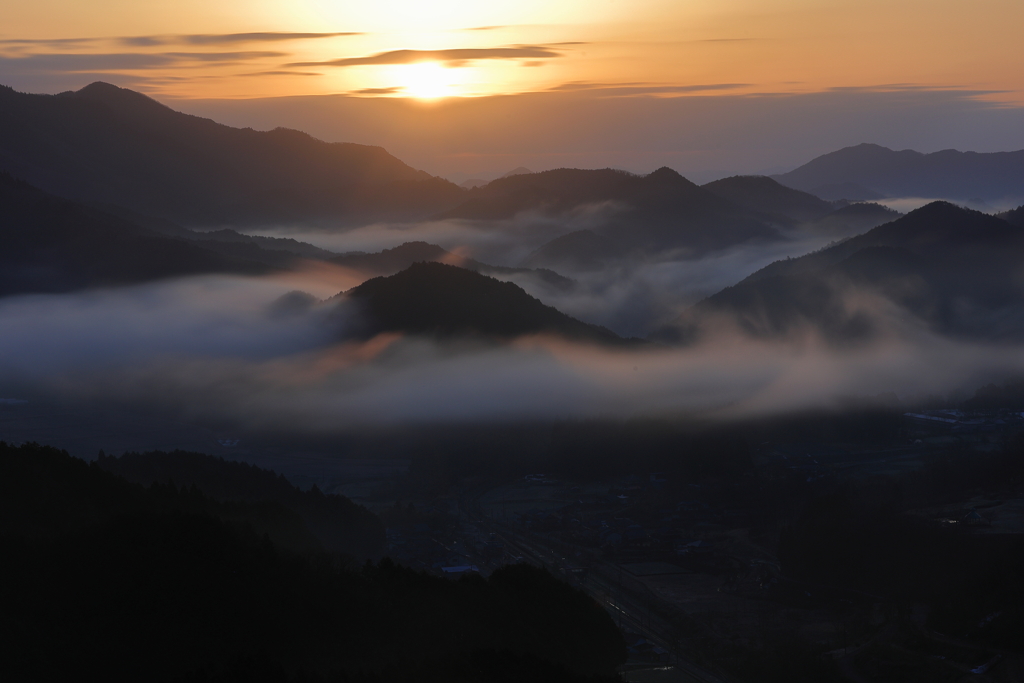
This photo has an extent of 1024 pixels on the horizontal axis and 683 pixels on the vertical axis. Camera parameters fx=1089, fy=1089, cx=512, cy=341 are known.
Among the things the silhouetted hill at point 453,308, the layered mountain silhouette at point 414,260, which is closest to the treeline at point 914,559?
the silhouetted hill at point 453,308

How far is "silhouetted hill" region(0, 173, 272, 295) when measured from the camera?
106500 millimetres

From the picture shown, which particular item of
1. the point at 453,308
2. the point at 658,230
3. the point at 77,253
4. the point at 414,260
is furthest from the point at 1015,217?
the point at 77,253

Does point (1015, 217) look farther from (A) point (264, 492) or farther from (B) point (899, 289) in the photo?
(A) point (264, 492)

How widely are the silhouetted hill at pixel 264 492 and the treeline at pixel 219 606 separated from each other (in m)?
8.62

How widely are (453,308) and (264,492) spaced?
32.3m

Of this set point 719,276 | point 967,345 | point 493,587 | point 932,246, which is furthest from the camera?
point 719,276

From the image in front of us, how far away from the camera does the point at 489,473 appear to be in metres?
55.4

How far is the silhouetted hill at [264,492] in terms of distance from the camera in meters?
37.1

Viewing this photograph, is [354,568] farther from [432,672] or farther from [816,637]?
[816,637]

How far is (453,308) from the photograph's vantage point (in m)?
69.9

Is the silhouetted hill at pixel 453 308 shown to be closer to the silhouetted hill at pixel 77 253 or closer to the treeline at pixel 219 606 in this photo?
the silhouetted hill at pixel 77 253

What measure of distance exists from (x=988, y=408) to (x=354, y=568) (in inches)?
2227

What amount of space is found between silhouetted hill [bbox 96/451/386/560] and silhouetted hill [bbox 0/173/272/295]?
6909cm

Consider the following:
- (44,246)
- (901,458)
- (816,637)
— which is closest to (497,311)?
(901,458)
